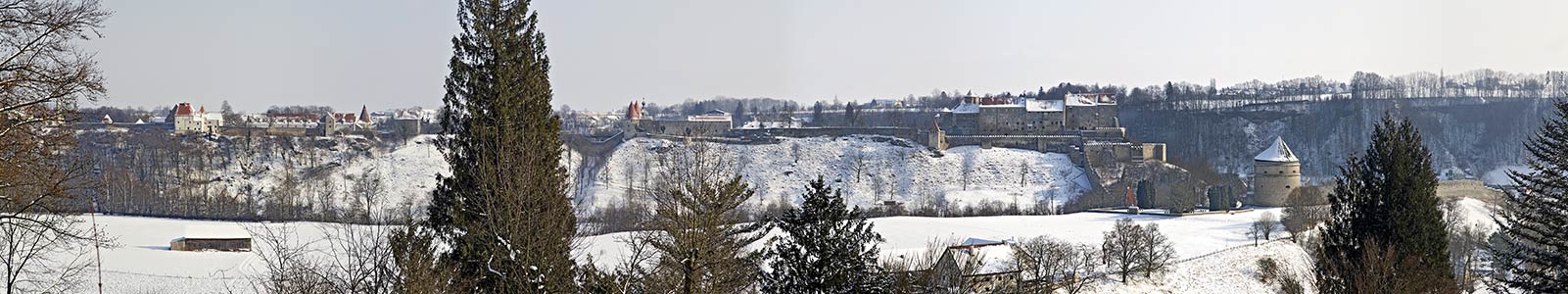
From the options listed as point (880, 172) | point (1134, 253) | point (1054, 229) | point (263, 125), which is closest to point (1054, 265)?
point (1134, 253)

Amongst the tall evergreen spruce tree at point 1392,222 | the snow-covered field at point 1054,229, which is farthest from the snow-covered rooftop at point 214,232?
the tall evergreen spruce tree at point 1392,222

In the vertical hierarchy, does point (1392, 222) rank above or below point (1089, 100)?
below

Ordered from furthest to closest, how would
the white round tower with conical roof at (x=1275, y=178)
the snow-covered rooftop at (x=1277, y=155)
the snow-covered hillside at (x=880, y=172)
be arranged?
the snow-covered hillside at (x=880, y=172) < the snow-covered rooftop at (x=1277, y=155) < the white round tower with conical roof at (x=1275, y=178)

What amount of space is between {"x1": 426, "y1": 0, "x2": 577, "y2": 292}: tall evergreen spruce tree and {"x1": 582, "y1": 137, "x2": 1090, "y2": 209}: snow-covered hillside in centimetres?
3943

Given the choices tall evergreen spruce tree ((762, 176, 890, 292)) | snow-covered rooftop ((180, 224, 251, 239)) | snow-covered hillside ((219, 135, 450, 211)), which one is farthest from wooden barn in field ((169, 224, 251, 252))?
tall evergreen spruce tree ((762, 176, 890, 292))

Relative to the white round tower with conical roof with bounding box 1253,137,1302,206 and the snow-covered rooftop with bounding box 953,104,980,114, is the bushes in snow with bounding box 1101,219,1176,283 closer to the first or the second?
the white round tower with conical roof with bounding box 1253,137,1302,206

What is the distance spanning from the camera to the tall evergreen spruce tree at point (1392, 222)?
43.1 feet

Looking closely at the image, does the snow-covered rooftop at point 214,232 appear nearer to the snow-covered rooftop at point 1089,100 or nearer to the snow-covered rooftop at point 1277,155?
the snow-covered rooftop at point 1277,155

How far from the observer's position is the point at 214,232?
3578 cm

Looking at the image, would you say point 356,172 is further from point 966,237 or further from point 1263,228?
point 1263,228

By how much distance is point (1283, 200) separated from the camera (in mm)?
45656

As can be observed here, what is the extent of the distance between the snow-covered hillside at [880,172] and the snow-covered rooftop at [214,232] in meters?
16.0

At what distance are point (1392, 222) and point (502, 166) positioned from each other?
30.5 feet

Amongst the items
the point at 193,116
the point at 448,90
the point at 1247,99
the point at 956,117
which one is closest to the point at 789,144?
the point at 956,117
